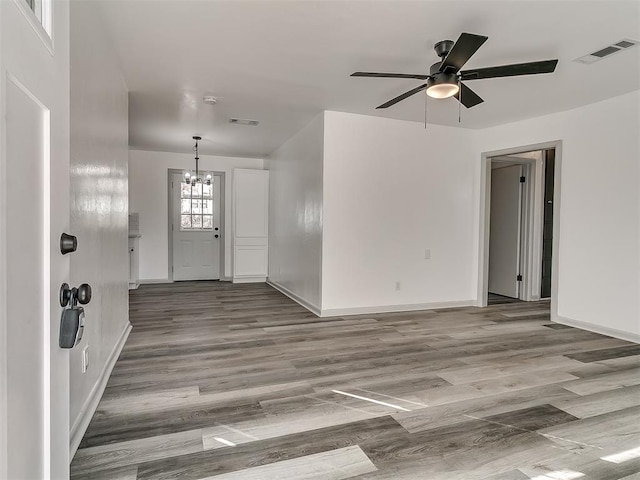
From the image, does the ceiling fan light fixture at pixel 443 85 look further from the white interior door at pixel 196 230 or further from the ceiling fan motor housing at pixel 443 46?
the white interior door at pixel 196 230

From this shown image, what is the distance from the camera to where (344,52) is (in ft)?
9.76

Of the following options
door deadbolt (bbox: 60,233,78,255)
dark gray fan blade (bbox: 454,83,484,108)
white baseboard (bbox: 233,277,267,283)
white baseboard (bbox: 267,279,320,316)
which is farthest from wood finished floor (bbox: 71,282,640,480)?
white baseboard (bbox: 233,277,267,283)

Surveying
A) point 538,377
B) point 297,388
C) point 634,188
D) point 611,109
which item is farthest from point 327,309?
point 611,109

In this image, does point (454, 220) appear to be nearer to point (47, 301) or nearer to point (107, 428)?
point (107, 428)

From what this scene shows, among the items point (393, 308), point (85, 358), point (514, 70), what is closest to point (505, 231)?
point (393, 308)

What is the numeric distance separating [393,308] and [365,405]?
8.90 ft

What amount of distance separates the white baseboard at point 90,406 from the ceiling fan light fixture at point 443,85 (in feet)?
10.2

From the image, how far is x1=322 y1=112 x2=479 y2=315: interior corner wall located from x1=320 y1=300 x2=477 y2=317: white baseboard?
15 mm

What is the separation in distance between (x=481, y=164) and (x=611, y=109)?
168 centimetres

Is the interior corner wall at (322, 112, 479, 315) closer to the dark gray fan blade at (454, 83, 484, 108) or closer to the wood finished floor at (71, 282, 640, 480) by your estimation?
the wood finished floor at (71, 282, 640, 480)

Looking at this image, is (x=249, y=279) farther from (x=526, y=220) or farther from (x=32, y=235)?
(x=32, y=235)

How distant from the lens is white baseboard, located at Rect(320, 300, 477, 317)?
183 inches

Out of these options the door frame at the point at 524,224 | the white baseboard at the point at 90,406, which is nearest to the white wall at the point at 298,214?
the white baseboard at the point at 90,406

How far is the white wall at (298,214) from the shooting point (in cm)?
479
